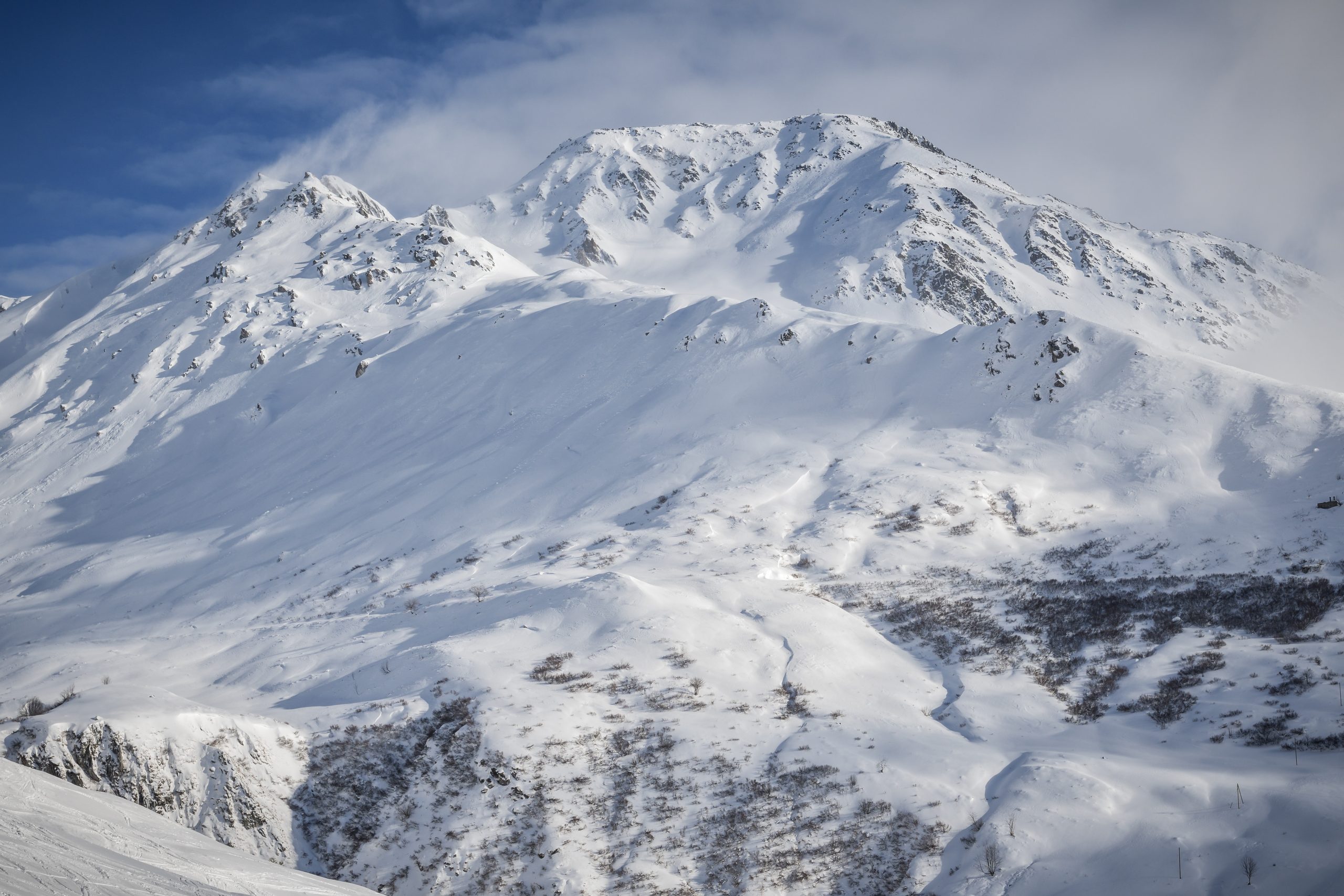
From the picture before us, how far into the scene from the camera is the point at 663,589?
28.2 meters

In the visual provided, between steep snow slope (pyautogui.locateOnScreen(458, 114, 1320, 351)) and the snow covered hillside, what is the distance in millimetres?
15556

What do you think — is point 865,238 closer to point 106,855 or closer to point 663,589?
point 663,589

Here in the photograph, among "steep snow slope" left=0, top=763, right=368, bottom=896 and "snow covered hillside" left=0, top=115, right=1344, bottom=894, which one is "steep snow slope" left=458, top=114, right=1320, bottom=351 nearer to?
"snow covered hillside" left=0, top=115, right=1344, bottom=894

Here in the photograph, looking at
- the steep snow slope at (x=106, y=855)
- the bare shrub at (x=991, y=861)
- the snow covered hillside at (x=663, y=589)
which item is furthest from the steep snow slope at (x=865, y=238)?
the steep snow slope at (x=106, y=855)

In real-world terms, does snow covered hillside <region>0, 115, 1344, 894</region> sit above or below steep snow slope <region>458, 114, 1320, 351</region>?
below

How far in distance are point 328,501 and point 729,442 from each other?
27.9 meters

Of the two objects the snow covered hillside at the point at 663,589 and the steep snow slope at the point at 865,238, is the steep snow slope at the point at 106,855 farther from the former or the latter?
the steep snow slope at the point at 865,238

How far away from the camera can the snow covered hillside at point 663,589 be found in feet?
54.9

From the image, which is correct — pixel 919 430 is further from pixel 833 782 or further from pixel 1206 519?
pixel 833 782

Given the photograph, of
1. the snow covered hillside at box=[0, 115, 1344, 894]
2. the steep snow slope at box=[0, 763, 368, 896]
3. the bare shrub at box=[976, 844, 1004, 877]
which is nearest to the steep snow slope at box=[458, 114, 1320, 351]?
the snow covered hillside at box=[0, 115, 1344, 894]

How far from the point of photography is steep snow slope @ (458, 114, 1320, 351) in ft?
316

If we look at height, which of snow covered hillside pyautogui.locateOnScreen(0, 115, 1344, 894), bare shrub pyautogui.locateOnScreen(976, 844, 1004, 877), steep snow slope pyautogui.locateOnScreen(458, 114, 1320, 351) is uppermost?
steep snow slope pyautogui.locateOnScreen(458, 114, 1320, 351)

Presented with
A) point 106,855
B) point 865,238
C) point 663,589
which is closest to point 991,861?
point 663,589

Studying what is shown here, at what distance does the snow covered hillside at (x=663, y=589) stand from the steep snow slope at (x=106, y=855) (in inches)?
186
